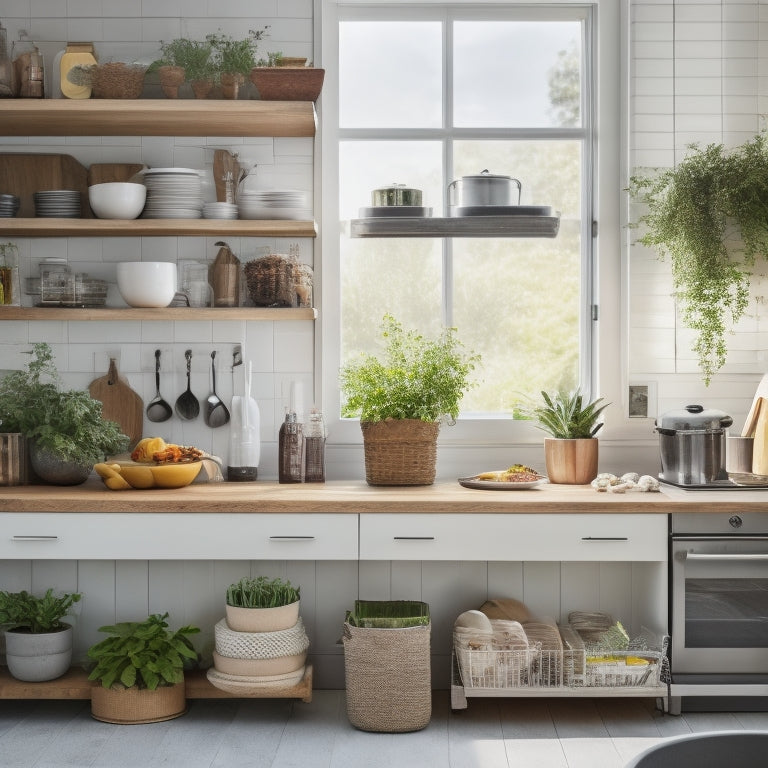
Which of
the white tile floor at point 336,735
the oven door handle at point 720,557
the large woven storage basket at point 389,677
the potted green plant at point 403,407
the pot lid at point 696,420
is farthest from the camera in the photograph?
the potted green plant at point 403,407

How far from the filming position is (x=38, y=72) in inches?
158

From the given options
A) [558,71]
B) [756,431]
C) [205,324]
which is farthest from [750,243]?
[205,324]

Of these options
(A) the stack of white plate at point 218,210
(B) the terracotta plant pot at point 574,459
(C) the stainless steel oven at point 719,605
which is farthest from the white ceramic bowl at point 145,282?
(C) the stainless steel oven at point 719,605

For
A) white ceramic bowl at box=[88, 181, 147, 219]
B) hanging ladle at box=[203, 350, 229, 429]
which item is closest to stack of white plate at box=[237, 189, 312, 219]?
white ceramic bowl at box=[88, 181, 147, 219]

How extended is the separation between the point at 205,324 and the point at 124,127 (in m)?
0.89

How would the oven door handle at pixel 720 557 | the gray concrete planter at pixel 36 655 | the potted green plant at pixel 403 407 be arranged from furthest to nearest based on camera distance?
1. the potted green plant at pixel 403 407
2. the gray concrete planter at pixel 36 655
3. the oven door handle at pixel 720 557

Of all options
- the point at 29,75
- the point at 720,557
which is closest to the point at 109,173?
the point at 29,75

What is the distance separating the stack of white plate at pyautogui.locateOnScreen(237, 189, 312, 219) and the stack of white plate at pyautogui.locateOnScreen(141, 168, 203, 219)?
214 millimetres

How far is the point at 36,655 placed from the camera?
370 cm

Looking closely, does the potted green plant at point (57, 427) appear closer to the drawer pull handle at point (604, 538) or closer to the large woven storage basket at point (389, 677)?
the large woven storage basket at point (389, 677)

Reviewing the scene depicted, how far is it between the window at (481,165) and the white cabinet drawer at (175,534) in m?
1.02

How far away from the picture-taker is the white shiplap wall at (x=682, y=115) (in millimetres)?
4266

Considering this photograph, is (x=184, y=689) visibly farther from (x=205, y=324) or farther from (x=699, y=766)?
(x=699, y=766)

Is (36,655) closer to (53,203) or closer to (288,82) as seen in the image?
(53,203)
